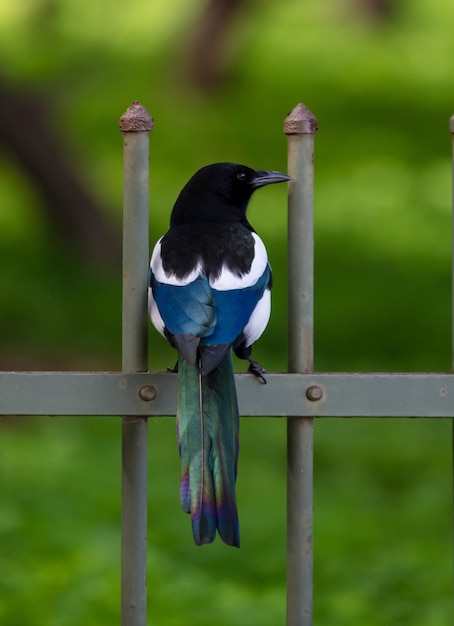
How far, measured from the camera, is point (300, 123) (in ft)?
8.87

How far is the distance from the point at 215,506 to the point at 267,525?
297 cm

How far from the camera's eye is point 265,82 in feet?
61.3

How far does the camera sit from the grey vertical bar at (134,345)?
8.83 feet

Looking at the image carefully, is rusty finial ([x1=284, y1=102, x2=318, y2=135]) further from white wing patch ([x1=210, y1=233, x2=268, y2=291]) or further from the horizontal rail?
the horizontal rail

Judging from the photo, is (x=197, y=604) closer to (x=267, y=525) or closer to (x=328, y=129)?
(x=267, y=525)

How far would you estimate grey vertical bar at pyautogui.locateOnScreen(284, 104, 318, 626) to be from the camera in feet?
8.87

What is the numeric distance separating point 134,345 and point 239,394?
248 millimetres

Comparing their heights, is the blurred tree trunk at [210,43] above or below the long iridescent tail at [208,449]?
above

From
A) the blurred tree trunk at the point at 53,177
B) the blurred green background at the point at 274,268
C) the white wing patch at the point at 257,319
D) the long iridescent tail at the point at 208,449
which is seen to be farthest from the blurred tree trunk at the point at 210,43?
the long iridescent tail at the point at 208,449

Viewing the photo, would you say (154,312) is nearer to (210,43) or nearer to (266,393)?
(266,393)

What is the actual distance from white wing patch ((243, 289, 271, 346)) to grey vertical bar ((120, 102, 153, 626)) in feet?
0.77

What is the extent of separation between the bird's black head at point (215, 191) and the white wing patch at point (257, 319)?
36 centimetres

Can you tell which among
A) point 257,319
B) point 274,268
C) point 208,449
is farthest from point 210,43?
point 208,449

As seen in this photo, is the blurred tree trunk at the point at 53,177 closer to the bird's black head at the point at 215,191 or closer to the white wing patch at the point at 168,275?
the bird's black head at the point at 215,191
